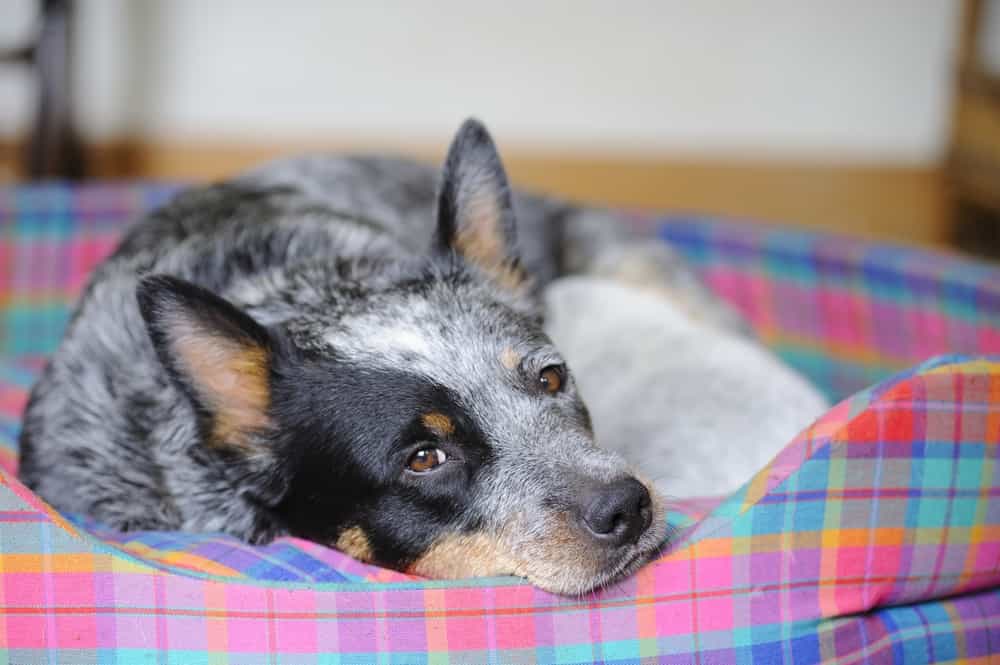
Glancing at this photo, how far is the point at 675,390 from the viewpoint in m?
2.30

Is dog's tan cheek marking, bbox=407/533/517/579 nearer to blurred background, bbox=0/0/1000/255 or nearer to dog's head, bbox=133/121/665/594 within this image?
dog's head, bbox=133/121/665/594

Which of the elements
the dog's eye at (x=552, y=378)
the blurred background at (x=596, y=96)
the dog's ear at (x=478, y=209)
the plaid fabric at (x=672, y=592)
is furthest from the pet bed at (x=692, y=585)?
the blurred background at (x=596, y=96)

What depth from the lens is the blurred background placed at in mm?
4320

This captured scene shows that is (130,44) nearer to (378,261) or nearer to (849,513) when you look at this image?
(378,261)

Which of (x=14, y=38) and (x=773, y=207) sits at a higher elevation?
(x=14, y=38)

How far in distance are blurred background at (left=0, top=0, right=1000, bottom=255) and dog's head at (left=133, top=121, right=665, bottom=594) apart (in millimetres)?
2656

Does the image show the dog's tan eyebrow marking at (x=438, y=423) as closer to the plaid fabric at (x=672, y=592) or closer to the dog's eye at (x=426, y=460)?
the dog's eye at (x=426, y=460)

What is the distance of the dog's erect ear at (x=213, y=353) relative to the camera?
5.16 feet

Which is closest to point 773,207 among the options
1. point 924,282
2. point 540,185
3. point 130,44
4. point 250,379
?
point 540,185

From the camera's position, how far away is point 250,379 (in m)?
1.70

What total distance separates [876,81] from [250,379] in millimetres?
3909

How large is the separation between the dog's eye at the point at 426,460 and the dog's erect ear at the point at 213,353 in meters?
0.26

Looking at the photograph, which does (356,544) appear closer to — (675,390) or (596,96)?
(675,390)

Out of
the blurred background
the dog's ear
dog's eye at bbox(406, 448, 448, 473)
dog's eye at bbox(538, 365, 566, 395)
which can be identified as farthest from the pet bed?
the blurred background
